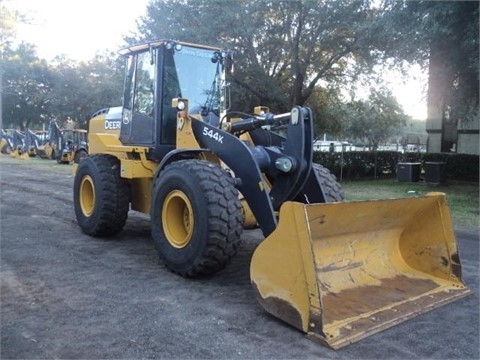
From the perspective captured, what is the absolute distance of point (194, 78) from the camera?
21.1ft

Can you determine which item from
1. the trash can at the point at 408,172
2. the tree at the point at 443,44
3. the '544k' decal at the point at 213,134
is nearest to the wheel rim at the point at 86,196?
the '544k' decal at the point at 213,134

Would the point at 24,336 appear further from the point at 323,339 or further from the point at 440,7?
the point at 440,7

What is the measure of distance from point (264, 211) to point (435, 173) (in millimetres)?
12661

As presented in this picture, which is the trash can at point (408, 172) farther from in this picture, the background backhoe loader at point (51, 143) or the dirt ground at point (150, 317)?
the background backhoe loader at point (51, 143)

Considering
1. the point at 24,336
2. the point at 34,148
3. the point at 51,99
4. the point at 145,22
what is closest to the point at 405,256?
the point at 24,336

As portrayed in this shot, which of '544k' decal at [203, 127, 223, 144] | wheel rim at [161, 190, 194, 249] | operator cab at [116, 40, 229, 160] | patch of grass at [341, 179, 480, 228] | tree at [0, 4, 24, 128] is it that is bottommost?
patch of grass at [341, 179, 480, 228]

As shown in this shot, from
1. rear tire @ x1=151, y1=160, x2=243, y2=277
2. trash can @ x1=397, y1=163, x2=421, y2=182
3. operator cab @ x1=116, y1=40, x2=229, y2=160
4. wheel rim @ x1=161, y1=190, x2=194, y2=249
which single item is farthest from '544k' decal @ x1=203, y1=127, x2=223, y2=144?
trash can @ x1=397, y1=163, x2=421, y2=182

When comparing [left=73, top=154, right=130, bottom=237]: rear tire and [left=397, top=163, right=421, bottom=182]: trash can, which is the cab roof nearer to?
[left=73, top=154, right=130, bottom=237]: rear tire

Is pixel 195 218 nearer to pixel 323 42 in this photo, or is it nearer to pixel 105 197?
pixel 105 197

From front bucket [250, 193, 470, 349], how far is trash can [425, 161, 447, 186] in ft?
38.1

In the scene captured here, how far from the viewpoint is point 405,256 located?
5172 mm

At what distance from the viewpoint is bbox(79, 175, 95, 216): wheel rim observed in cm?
714

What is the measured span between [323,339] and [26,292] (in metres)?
2.80

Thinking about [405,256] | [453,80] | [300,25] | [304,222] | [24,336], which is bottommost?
[24,336]
